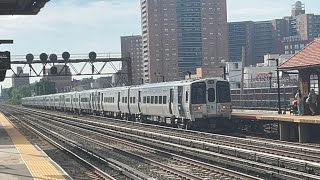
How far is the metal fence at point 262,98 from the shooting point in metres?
28.7

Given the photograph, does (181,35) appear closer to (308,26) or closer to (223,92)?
(308,26)

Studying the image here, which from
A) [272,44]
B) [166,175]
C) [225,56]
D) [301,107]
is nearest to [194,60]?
[225,56]

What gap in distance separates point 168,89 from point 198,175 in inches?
592

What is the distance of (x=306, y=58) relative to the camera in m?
23.8

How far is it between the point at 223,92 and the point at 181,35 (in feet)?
431

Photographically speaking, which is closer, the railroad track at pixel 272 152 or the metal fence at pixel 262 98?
the railroad track at pixel 272 152

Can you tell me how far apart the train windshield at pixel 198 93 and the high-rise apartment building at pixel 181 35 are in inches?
3733

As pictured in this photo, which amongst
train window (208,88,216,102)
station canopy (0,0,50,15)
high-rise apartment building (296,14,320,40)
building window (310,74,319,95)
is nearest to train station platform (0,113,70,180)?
station canopy (0,0,50,15)

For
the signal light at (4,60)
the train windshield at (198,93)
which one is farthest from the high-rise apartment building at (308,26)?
the signal light at (4,60)

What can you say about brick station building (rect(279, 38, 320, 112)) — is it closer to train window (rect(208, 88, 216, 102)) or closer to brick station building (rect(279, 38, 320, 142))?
brick station building (rect(279, 38, 320, 142))

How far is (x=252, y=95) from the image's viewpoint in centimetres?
3341

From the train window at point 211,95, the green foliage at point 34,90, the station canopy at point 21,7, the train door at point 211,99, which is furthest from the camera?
the green foliage at point 34,90

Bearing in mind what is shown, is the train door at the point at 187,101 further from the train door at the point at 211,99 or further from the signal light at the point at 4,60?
the signal light at the point at 4,60

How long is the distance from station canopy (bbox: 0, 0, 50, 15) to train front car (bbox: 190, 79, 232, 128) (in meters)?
9.20
